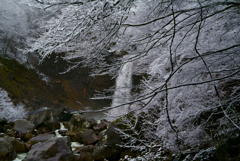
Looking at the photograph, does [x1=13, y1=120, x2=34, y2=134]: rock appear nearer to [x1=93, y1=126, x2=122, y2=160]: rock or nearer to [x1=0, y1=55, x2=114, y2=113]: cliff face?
[x1=93, y1=126, x2=122, y2=160]: rock

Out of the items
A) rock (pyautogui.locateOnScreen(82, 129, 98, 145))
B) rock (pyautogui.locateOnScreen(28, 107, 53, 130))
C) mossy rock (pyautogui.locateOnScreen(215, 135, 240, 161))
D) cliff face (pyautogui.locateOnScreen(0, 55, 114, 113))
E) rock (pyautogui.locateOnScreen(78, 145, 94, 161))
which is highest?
cliff face (pyautogui.locateOnScreen(0, 55, 114, 113))

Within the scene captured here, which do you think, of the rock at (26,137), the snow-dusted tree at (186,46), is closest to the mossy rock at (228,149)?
the snow-dusted tree at (186,46)

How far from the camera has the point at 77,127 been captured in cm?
792

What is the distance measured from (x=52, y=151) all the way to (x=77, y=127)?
3299 mm

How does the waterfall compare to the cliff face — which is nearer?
the waterfall

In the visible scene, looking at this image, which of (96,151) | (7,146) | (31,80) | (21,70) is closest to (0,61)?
(21,70)

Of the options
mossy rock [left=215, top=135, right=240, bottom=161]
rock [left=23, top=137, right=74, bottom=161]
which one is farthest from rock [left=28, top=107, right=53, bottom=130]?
mossy rock [left=215, top=135, right=240, bottom=161]

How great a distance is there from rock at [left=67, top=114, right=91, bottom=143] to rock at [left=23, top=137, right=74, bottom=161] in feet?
8.21

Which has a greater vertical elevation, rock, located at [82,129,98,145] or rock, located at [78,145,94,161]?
rock, located at [82,129,98,145]

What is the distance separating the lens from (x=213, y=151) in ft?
7.78

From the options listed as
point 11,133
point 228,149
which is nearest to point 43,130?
point 11,133

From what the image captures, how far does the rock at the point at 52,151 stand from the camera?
4.38 metres

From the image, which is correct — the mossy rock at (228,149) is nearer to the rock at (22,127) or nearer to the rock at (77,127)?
the rock at (77,127)

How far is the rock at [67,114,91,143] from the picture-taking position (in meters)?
7.55
